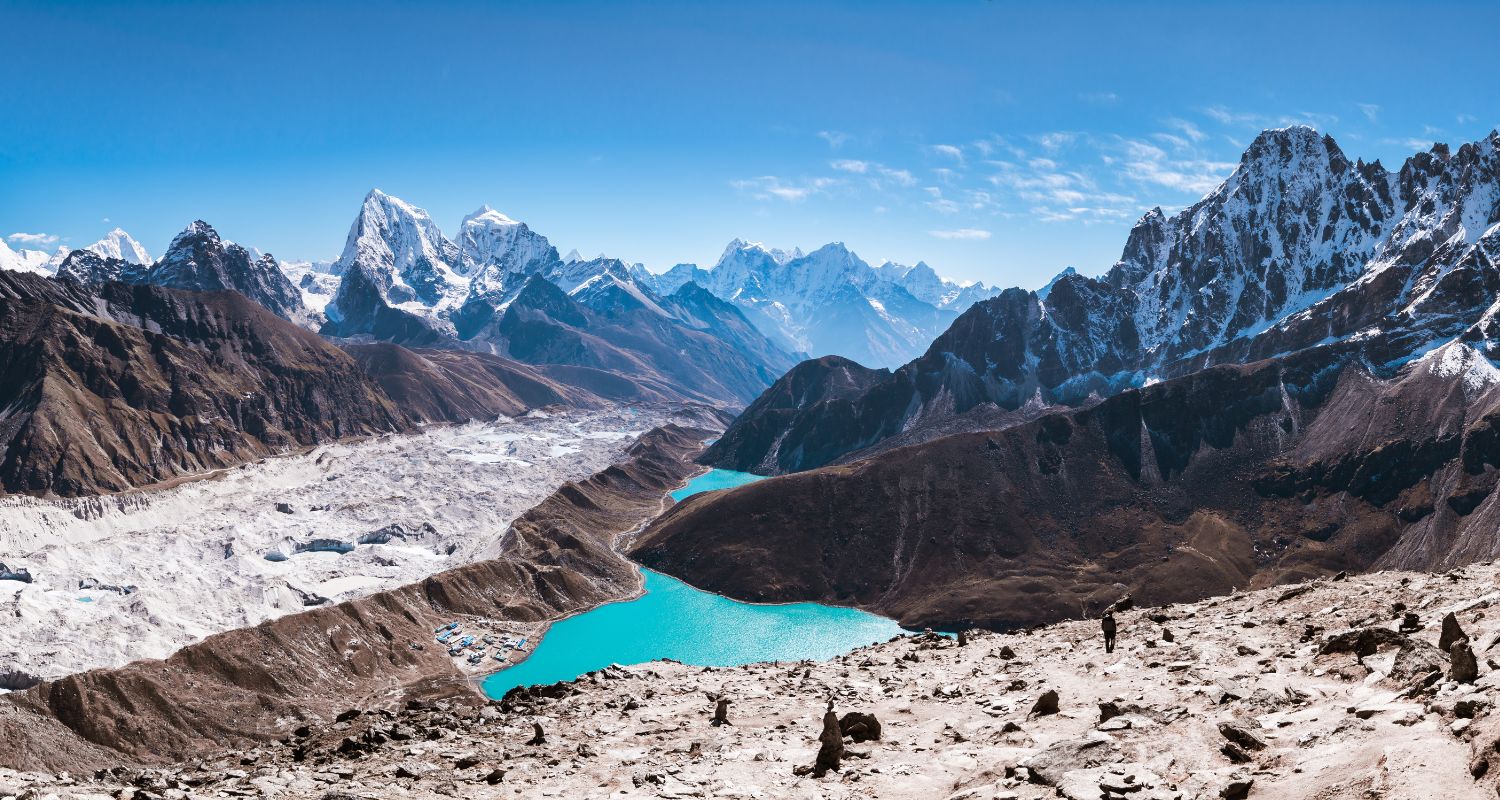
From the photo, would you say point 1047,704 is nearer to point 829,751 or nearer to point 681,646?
point 829,751

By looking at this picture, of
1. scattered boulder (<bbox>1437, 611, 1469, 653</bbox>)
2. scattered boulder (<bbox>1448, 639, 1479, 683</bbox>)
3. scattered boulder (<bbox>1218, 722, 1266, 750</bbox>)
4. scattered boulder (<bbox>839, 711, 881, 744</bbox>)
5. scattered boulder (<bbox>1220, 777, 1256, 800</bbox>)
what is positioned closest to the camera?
scattered boulder (<bbox>1220, 777, 1256, 800</bbox>)

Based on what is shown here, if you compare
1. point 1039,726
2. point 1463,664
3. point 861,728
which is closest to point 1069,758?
point 1039,726

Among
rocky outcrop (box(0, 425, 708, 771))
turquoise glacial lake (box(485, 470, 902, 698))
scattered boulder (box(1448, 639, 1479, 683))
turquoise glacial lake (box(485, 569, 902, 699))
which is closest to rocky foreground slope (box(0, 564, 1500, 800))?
scattered boulder (box(1448, 639, 1479, 683))

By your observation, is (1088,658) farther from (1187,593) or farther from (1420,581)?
(1187,593)

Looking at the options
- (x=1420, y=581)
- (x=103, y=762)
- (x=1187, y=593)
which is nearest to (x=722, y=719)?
(x=1420, y=581)

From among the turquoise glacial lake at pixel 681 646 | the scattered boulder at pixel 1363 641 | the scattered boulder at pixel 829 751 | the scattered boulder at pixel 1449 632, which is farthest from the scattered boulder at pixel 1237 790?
the turquoise glacial lake at pixel 681 646

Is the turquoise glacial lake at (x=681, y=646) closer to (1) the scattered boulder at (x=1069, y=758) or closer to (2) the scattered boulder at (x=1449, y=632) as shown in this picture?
(2) the scattered boulder at (x=1449, y=632)

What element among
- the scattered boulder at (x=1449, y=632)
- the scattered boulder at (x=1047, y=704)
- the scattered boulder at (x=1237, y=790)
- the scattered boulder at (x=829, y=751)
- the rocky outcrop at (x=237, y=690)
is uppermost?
the scattered boulder at (x=1449, y=632)

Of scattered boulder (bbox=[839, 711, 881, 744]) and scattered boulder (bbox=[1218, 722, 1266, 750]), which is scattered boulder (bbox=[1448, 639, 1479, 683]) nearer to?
scattered boulder (bbox=[1218, 722, 1266, 750])
